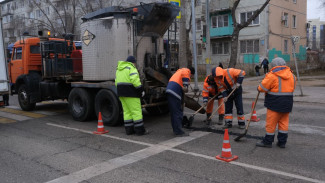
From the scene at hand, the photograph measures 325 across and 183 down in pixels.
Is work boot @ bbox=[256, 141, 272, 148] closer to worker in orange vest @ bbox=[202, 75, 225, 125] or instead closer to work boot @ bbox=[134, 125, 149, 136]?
worker in orange vest @ bbox=[202, 75, 225, 125]

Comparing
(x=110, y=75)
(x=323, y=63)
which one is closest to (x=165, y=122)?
(x=110, y=75)

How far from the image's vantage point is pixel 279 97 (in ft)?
17.0

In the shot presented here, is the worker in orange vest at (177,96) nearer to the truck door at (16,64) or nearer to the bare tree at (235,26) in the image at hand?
the truck door at (16,64)

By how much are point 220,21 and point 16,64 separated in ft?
79.8

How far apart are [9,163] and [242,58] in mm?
26918

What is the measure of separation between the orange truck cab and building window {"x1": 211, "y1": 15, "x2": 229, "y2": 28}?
23.2 m

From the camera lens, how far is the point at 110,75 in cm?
779

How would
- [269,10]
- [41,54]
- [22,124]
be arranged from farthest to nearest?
[269,10] → [41,54] → [22,124]

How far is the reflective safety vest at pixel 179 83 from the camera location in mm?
6316

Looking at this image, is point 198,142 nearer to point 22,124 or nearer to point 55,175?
point 55,175

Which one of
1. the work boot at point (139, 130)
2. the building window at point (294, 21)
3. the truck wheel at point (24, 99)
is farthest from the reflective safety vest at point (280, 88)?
the building window at point (294, 21)

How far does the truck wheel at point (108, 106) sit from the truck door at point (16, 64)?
170 inches

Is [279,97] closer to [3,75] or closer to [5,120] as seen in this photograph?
[3,75]

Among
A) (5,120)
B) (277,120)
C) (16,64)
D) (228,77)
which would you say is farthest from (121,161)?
(16,64)
